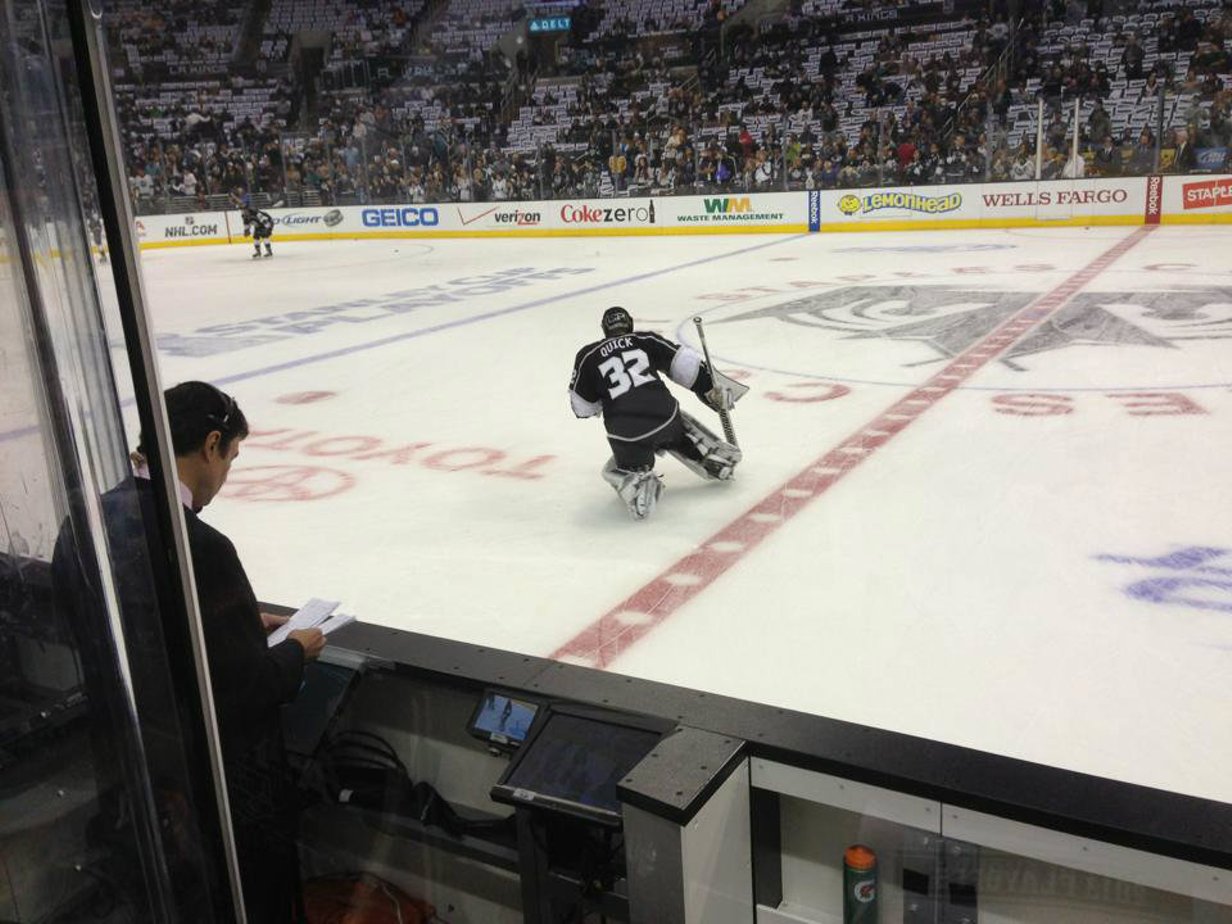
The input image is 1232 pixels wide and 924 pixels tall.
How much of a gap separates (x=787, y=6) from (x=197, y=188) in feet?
34.5

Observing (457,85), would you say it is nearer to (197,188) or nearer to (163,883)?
(197,188)

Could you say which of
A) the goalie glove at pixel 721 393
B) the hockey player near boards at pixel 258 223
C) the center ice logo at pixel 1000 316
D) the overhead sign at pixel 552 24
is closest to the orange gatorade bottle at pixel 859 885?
the goalie glove at pixel 721 393

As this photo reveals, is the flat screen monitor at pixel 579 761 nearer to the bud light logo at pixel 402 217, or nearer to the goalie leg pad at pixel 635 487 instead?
the goalie leg pad at pixel 635 487

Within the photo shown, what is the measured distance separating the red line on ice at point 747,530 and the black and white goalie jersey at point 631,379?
1.53 ft

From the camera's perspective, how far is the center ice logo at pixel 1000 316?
6.20 m

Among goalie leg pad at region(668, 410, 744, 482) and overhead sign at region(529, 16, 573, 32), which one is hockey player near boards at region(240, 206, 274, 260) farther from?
goalie leg pad at region(668, 410, 744, 482)

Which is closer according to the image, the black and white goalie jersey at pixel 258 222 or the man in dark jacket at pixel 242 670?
the man in dark jacket at pixel 242 670

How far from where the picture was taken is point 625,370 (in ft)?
12.2

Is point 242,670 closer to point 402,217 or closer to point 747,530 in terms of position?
point 747,530

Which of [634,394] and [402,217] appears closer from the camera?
[634,394]

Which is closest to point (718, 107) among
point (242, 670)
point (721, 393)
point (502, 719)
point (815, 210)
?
point (815, 210)

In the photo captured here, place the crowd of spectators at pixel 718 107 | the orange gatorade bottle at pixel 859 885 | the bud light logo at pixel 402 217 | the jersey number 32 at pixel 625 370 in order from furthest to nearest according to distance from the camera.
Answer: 1. the bud light logo at pixel 402 217
2. the crowd of spectators at pixel 718 107
3. the jersey number 32 at pixel 625 370
4. the orange gatorade bottle at pixel 859 885

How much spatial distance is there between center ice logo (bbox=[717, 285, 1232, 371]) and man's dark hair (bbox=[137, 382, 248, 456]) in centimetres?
474

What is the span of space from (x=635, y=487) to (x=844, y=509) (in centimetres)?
70
